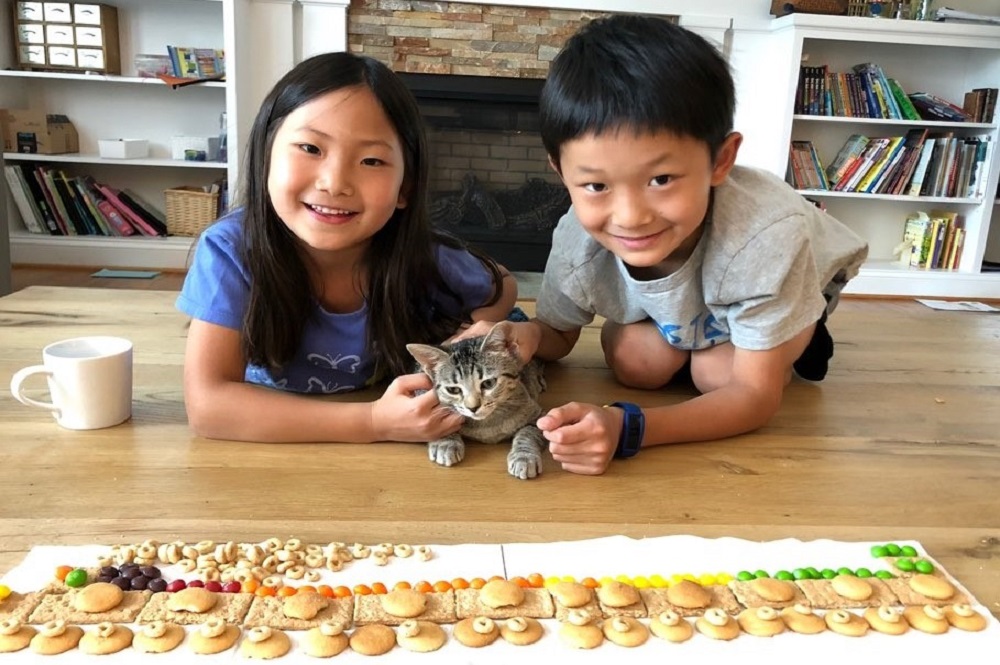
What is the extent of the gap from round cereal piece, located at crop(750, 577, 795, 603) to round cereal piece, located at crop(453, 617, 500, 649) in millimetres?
232

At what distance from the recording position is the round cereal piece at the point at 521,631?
588mm

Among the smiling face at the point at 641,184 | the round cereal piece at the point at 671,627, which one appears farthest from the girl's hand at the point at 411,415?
the round cereal piece at the point at 671,627

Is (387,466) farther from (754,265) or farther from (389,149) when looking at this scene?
(754,265)

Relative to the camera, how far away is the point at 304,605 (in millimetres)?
606

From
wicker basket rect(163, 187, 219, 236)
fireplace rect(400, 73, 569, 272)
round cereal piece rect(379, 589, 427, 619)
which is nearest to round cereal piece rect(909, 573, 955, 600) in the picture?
round cereal piece rect(379, 589, 427, 619)

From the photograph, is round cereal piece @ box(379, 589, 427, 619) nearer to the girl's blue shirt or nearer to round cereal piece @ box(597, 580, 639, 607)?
round cereal piece @ box(597, 580, 639, 607)

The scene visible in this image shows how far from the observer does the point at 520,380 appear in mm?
1031

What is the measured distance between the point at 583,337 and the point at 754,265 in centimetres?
62

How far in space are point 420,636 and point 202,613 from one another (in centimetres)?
18

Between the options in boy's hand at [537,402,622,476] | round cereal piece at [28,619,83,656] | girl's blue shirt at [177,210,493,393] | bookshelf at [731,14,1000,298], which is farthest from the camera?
bookshelf at [731,14,1000,298]

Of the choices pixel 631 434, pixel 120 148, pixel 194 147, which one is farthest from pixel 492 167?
pixel 631 434

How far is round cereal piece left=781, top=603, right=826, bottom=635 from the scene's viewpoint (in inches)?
24.1

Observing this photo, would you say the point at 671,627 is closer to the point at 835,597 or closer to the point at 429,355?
the point at 835,597

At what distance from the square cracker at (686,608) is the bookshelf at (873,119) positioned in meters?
2.73
